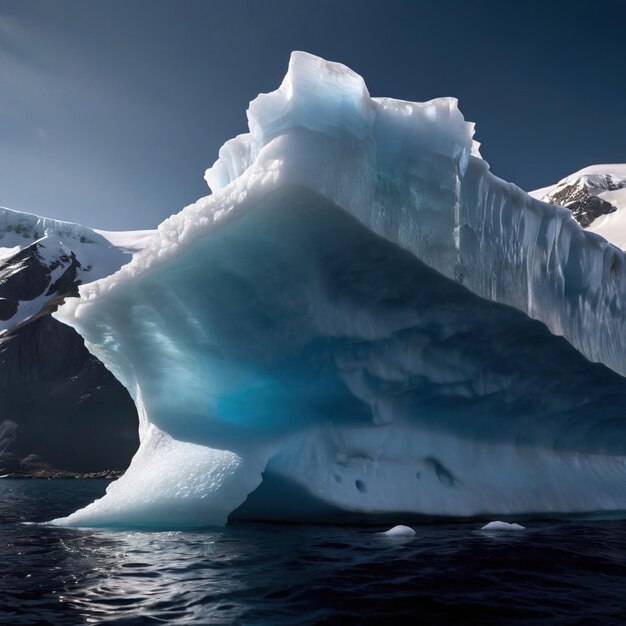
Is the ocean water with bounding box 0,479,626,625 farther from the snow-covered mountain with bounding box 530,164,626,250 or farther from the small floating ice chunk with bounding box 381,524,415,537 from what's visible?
the snow-covered mountain with bounding box 530,164,626,250

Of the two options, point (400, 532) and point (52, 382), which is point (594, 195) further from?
point (400, 532)

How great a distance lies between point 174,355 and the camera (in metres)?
8.17

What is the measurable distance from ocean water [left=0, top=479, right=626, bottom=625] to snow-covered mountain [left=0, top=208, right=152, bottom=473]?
4416 centimetres

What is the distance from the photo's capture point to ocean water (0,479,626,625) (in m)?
3.30

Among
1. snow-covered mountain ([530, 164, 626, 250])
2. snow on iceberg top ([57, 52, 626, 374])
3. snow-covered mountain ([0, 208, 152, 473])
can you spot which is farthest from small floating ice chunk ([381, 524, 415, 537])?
snow-covered mountain ([530, 164, 626, 250])

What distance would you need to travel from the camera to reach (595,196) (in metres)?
66.8

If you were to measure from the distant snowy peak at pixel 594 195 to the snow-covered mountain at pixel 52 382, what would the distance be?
46.6 m

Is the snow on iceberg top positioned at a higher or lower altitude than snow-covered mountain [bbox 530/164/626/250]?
lower

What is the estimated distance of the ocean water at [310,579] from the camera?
10.8 feet

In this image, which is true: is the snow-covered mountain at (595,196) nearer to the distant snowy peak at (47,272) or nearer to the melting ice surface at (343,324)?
the distant snowy peak at (47,272)

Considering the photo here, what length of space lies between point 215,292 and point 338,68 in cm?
310

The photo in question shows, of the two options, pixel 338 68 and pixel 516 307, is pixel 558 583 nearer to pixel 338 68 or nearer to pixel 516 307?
pixel 516 307

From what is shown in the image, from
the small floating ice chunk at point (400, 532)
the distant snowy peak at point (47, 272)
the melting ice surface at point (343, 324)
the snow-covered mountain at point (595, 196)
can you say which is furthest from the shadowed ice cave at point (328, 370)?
the snow-covered mountain at point (595, 196)

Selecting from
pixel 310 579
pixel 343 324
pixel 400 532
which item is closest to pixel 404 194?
pixel 343 324
